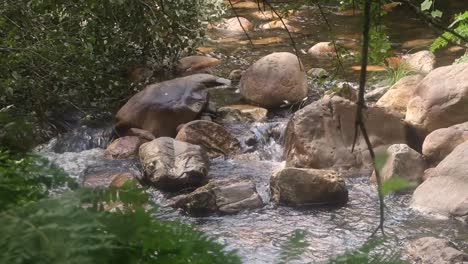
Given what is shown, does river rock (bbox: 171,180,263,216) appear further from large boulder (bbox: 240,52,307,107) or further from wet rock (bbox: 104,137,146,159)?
large boulder (bbox: 240,52,307,107)

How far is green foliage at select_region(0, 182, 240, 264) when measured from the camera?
28.6 inches

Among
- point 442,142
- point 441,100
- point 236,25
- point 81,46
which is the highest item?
point 81,46

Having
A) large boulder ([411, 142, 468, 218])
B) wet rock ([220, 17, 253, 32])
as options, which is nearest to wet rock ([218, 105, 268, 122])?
large boulder ([411, 142, 468, 218])

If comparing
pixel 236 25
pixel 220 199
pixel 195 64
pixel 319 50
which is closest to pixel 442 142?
pixel 220 199

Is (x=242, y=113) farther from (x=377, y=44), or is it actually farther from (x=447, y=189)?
(x=377, y=44)

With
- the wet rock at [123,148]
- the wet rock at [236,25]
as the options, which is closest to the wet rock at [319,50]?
the wet rock at [236,25]

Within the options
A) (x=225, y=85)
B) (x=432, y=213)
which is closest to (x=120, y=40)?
(x=225, y=85)

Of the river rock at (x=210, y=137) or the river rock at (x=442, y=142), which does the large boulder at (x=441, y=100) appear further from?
the river rock at (x=210, y=137)

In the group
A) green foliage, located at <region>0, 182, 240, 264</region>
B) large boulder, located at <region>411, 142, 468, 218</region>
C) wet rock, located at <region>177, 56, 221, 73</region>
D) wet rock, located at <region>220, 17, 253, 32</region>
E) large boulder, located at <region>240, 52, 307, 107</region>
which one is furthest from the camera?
wet rock, located at <region>220, 17, 253, 32</region>

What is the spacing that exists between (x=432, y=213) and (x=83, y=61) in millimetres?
3160

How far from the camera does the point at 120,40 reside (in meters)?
8.25

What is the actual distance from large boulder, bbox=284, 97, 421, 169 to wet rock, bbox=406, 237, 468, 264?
2.07m

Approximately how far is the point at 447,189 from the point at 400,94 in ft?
8.60

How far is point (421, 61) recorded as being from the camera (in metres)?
10.8
